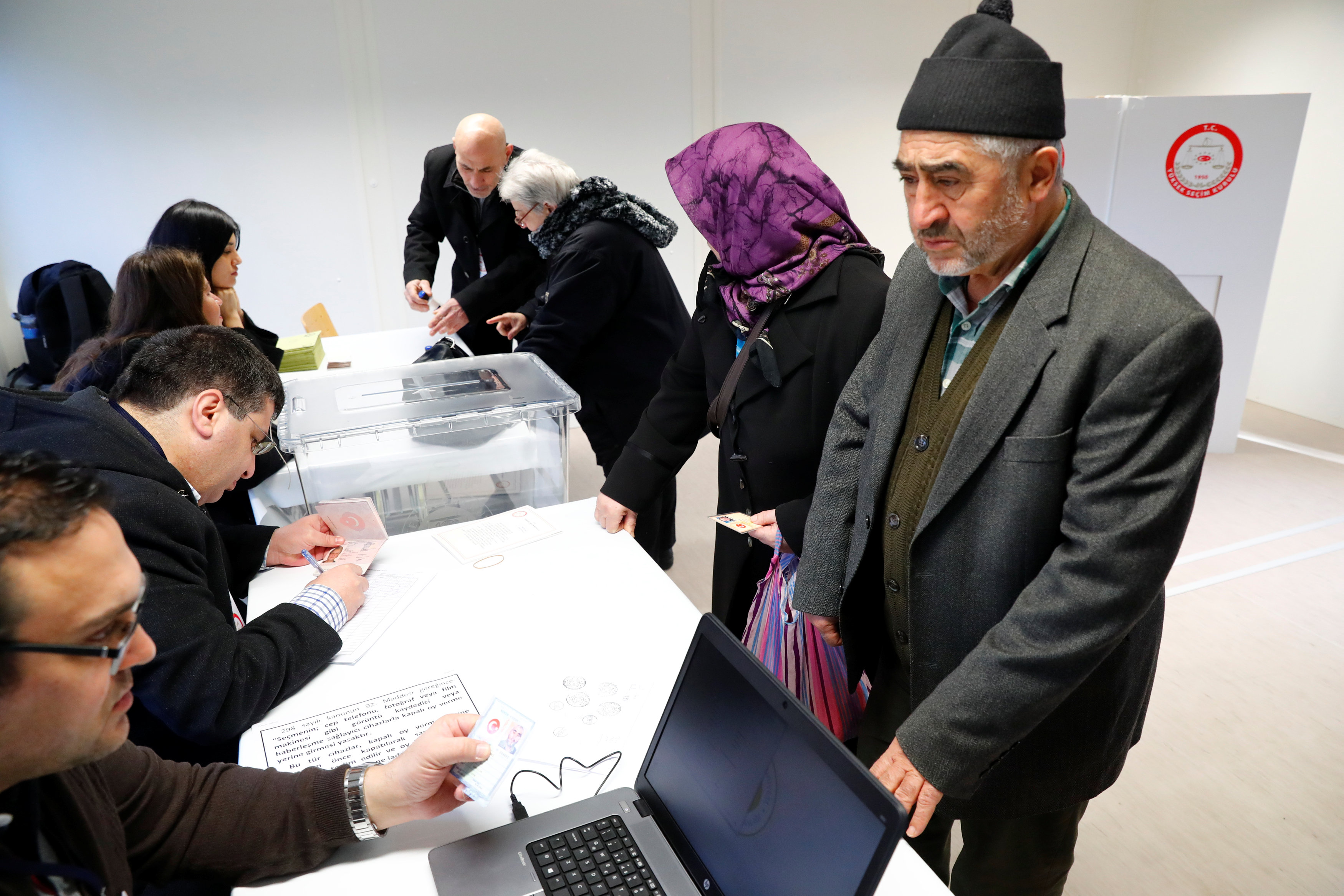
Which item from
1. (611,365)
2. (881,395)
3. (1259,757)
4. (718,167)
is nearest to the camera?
(881,395)

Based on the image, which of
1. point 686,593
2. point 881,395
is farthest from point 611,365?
point 881,395

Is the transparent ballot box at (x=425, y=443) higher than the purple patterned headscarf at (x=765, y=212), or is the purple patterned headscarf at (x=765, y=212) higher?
the purple patterned headscarf at (x=765, y=212)

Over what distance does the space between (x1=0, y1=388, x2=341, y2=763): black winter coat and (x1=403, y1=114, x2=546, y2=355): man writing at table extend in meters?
1.98

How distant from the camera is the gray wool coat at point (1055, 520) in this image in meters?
1.07

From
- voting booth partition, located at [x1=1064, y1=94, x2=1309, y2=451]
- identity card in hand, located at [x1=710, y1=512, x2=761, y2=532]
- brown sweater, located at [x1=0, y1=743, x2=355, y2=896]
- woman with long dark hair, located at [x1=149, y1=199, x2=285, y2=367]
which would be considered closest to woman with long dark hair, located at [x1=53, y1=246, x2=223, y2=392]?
woman with long dark hair, located at [x1=149, y1=199, x2=285, y2=367]

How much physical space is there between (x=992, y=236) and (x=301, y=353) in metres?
2.53

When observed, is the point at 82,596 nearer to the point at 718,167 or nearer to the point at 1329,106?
the point at 718,167

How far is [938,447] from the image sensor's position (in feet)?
4.24

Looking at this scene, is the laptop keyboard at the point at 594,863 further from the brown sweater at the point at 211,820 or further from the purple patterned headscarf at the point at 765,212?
the purple patterned headscarf at the point at 765,212

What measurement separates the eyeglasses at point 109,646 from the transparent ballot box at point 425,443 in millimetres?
1509

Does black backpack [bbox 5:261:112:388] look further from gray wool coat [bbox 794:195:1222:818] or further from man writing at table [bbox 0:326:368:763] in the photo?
gray wool coat [bbox 794:195:1222:818]

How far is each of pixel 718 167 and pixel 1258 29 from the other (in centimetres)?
493

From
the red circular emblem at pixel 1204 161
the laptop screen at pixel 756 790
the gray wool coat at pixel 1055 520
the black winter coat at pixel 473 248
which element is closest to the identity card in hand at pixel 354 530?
the laptop screen at pixel 756 790

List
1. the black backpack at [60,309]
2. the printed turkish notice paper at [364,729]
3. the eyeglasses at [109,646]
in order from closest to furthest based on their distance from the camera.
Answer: the eyeglasses at [109,646]
the printed turkish notice paper at [364,729]
the black backpack at [60,309]
